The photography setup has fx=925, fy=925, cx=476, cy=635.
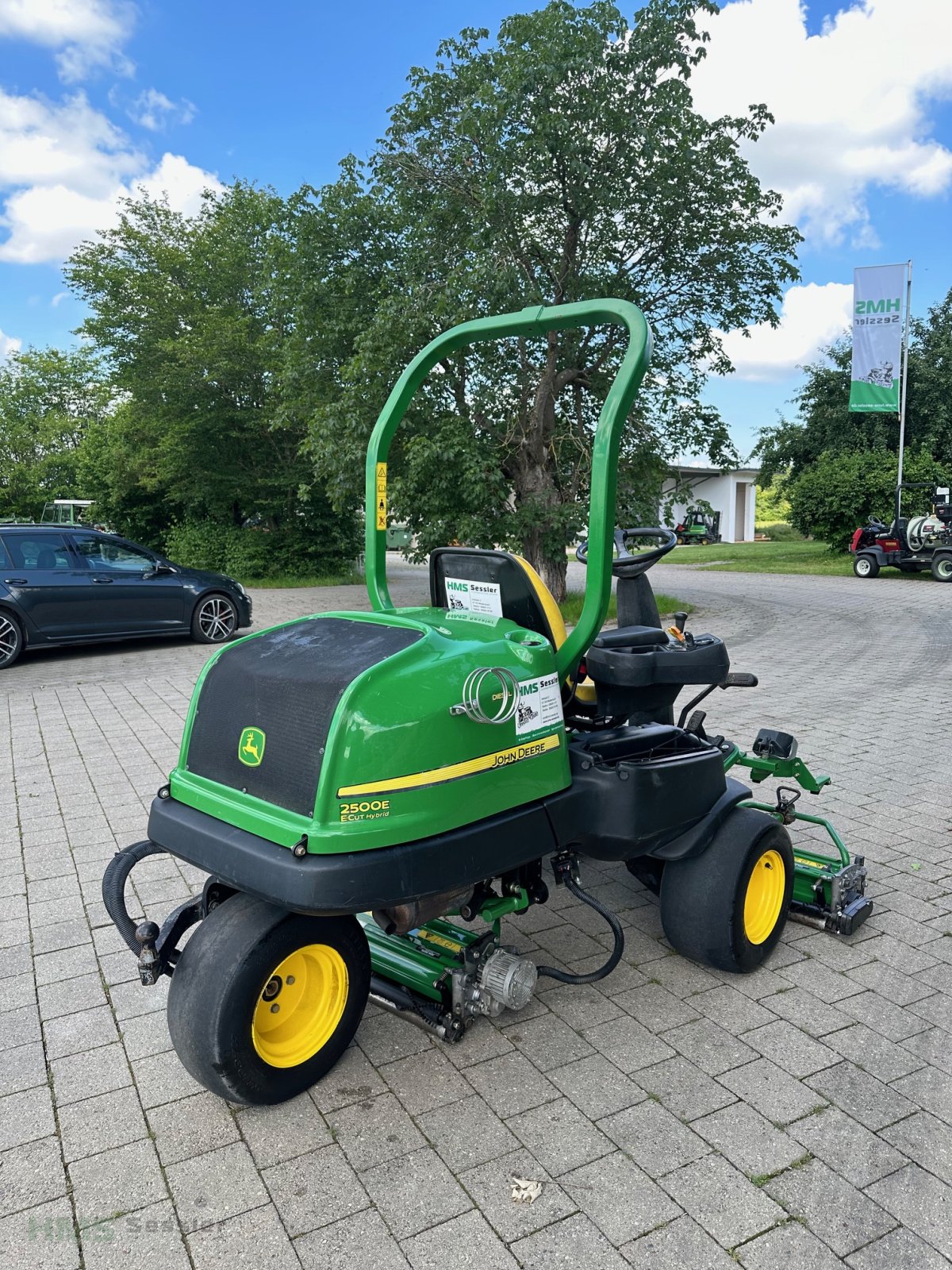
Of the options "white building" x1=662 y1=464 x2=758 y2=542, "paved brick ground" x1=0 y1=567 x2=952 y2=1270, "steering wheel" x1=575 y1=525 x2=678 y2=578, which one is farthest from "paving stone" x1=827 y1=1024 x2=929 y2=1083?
"white building" x1=662 y1=464 x2=758 y2=542

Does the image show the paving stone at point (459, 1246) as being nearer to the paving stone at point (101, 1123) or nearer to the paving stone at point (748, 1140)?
the paving stone at point (748, 1140)

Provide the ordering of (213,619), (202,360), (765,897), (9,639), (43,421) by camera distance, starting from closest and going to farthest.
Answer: (765,897)
(9,639)
(213,619)
(202,360)
(43,421)

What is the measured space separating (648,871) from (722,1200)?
137 centimetres

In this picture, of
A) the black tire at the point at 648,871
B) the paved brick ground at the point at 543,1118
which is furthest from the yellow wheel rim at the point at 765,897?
the black tire at the point at 648,871

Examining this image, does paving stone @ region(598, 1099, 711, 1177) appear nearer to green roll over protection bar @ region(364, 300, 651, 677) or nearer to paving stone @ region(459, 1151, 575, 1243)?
paving stone @ region(459, 1151, 575, 1243)

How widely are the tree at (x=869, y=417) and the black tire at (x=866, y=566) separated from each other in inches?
182

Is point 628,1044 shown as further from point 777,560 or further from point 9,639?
point 777,560

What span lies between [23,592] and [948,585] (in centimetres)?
1573

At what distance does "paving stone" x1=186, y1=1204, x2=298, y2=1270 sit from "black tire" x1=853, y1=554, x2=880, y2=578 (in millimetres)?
19378

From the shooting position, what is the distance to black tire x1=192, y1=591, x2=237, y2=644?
36.4 feet

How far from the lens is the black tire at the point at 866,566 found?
1936cm

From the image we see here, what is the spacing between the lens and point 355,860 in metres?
2.30

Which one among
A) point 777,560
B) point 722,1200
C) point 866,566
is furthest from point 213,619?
point 777,560

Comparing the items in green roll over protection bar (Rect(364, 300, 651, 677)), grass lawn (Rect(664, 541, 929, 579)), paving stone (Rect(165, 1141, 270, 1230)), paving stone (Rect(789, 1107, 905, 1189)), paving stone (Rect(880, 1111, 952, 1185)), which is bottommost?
paving stone (Rect(880, 1111, 952, 1185))
